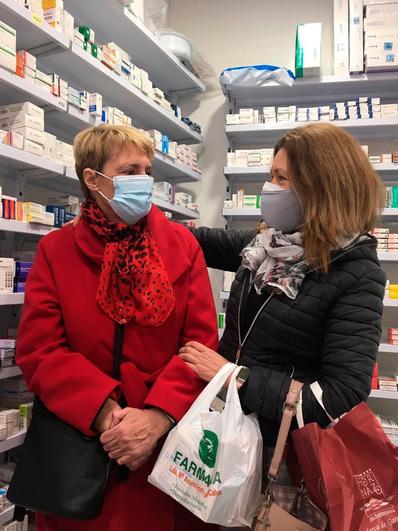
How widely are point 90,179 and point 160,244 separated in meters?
0.32

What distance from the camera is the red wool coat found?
119 cm

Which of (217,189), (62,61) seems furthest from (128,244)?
(217,189)

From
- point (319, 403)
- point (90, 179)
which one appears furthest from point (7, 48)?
point (319, 403)

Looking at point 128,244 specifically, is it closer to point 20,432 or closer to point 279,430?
point 279,430

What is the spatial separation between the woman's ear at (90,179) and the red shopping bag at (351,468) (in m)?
0.96

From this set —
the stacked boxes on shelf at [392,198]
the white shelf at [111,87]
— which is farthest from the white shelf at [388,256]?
the white shelf at [111,87]

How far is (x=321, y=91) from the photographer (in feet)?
11.7

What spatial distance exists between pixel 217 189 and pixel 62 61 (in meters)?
2.05

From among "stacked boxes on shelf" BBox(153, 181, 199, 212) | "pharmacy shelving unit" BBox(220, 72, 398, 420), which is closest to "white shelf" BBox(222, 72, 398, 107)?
"pharmacy shelving unit" BBox(220, 72, 398, 420)

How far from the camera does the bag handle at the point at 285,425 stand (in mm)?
1064

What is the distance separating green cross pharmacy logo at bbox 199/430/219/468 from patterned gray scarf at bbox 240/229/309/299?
42cm

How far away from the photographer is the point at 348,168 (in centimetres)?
119

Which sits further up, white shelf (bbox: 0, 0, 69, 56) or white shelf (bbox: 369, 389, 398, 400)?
white shelf (bbox: 0, 0, 69, 56)

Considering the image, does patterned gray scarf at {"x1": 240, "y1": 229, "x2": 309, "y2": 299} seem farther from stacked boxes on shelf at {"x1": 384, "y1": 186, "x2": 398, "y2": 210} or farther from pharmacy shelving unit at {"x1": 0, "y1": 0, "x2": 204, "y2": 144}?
stacked boxes on shelf at {"x1": 384, "y1": 186, "x2": 398, "y2": 210}
